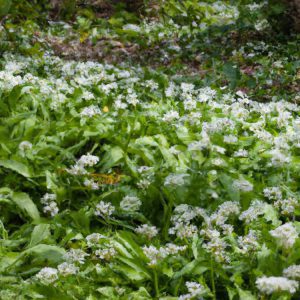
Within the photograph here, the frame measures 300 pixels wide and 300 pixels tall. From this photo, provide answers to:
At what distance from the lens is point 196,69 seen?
6.30m

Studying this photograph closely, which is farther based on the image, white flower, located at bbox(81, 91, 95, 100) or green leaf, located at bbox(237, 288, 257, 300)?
white flower, located at bbox(81, 91, 95, 100)

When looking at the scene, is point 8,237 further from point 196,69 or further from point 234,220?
point 196,69

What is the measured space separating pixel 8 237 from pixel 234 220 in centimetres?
121

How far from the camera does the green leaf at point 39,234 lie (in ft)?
9.05

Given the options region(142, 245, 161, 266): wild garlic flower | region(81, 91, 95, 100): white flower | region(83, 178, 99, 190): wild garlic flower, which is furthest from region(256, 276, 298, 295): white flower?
region(81, 91, 95, 100): white flower

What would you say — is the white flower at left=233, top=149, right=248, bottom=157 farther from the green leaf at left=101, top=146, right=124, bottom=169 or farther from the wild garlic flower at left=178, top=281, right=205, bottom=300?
the wild garlic flower at left=178, top=281, right=205, bottom=300

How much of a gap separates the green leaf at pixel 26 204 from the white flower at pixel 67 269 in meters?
0.61

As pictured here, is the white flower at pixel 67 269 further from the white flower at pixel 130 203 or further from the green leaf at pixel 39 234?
the white flower at pixel 130 203

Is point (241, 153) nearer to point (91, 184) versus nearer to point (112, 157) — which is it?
point (112, 157)

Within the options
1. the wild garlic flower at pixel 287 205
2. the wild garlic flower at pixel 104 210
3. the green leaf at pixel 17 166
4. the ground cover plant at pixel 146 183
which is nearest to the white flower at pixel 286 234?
the ground cover plant at pixel 146 183

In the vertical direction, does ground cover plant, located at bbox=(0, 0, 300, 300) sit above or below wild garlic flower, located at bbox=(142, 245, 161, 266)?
below

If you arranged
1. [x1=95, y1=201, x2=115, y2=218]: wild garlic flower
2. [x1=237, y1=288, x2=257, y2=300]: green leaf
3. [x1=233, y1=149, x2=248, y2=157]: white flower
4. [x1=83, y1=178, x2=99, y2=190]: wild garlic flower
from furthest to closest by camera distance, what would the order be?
[x1=233, y1=149, x2=248, y2=157]: white flower
[x1=83, y1=178, x2=99, y2=190]: wild garlic flower
[x1=95, y1=201, x2=115, y2=218]: wild garlic flower
[x1=237, y1=288, x2=257, y2=300]: green leaf

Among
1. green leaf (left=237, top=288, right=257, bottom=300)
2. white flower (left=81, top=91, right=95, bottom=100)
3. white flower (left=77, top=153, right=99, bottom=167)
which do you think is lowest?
white flower (left=81, top=91, right=95, bottom=100)

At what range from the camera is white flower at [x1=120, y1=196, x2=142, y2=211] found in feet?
9.82
